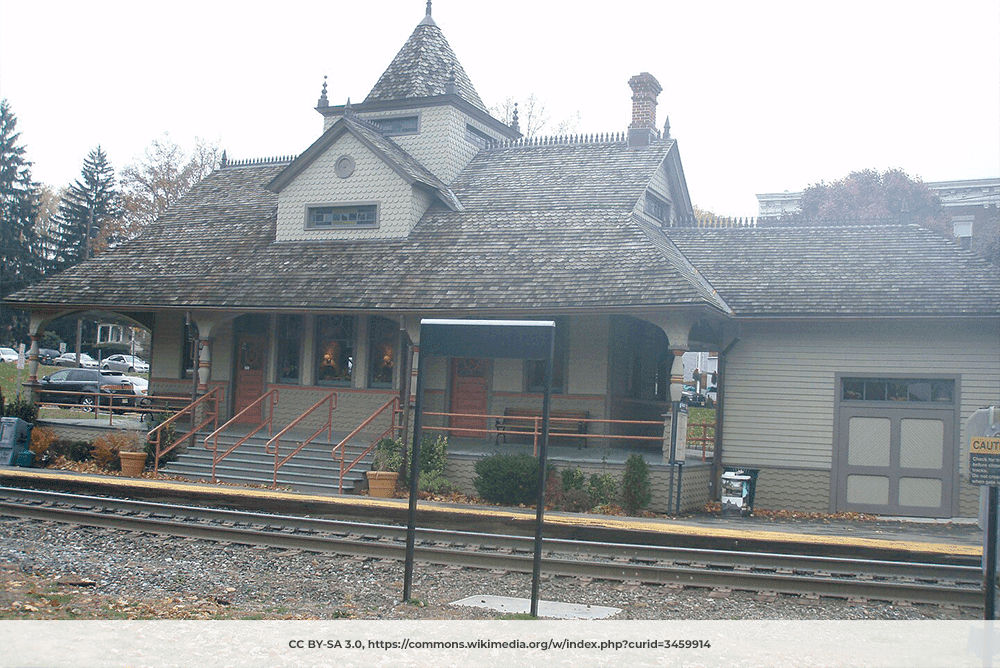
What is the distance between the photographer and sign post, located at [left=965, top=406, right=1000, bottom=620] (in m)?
7.48

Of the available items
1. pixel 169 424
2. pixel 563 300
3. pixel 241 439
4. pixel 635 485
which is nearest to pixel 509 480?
pixel 635 485

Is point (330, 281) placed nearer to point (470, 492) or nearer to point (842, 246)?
point (470, 492)

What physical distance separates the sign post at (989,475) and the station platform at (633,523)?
11.3 ft

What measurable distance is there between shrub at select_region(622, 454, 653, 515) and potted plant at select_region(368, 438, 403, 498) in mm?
4008

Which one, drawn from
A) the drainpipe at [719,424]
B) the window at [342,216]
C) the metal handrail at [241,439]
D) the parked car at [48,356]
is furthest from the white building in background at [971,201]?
the parked car at [48,356]

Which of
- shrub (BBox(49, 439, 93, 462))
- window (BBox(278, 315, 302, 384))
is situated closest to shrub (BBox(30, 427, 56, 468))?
shrub (BBox(49, 439, 93, 462))

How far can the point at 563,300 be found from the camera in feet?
55.5

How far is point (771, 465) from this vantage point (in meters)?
17.0

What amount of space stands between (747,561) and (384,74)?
18.1m

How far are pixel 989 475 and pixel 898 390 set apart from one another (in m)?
9.49

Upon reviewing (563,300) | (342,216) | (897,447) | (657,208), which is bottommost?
(897,447)

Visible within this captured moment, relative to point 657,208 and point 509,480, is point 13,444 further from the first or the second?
point 657,208

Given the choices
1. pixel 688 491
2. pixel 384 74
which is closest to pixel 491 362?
pixel 688 491

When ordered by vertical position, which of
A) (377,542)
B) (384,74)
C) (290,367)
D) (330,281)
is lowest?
(377,542)
